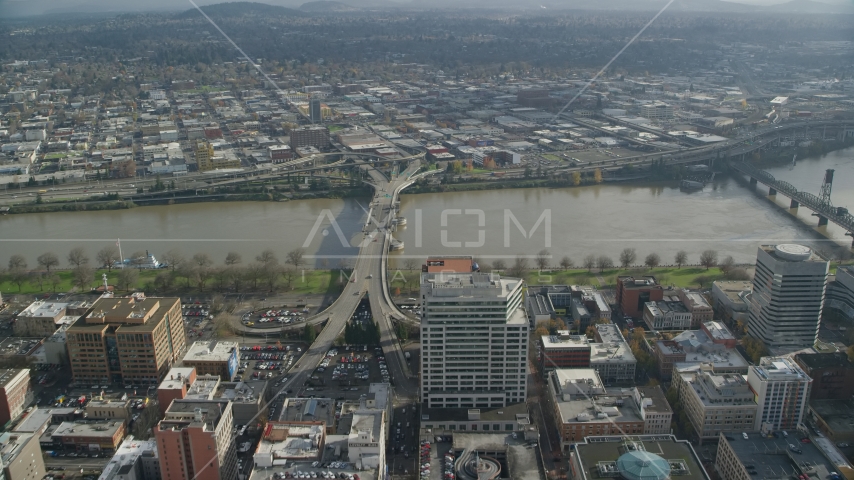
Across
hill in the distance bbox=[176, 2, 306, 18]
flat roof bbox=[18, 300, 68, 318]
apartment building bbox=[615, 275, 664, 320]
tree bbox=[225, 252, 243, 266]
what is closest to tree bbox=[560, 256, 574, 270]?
apartment building bbox=[615, 275, 664, 320]

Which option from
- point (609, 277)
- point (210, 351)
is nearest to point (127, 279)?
point (210, 351)

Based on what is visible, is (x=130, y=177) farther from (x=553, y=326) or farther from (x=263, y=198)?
(x=553, y=326)

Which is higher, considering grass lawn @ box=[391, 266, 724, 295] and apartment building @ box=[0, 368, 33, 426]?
apartment building @ box=[0, 368, 33, 426]

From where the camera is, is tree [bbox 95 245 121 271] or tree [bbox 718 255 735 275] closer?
tree [bbox 718 255 735 275]

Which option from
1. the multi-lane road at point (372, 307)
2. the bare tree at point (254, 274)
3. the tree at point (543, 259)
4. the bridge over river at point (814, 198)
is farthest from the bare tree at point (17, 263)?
the bridge over river at point (814, 198)

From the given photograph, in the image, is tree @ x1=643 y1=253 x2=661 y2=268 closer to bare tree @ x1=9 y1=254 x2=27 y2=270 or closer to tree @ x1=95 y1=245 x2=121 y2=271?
tree @ x1=95 y1=245 x2=121 y2=271

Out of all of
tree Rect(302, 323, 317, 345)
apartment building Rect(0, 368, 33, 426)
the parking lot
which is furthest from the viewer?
tree Rect(302, 323, 317, 345)

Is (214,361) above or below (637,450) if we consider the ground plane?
below

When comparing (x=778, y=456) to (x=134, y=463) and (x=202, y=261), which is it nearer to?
(x=134, y=463)
